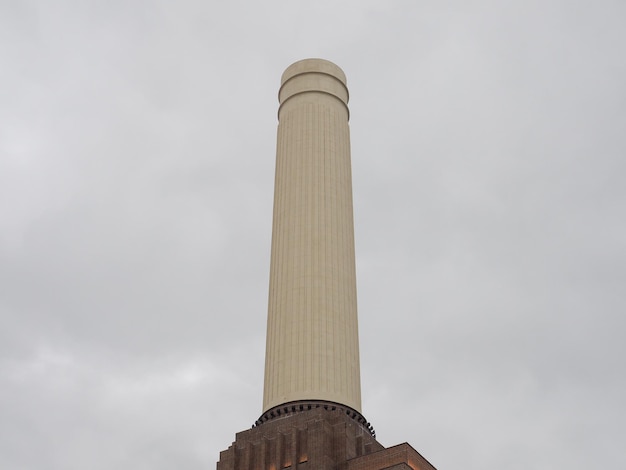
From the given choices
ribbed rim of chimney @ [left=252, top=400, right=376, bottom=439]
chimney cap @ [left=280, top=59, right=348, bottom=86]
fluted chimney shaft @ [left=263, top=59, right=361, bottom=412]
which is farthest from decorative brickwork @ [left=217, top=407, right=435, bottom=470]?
chimney cap @ [left=280, top=59, right=348, bottom=86]

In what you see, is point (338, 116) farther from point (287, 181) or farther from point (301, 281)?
point (301, 281)

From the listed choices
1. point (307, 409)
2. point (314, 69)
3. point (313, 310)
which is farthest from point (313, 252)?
point (314, 69)

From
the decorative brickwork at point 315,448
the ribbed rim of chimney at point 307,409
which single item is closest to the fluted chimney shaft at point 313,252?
the ribbed rim of chimney at point 307,409

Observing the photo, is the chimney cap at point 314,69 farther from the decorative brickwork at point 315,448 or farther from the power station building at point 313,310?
the decorative brickwork at point 315,448

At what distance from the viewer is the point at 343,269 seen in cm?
6944

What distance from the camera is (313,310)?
218ft

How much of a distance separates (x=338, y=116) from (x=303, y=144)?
473 cm

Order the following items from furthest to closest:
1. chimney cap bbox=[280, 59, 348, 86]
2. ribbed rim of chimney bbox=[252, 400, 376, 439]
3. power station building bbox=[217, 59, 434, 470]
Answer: chimney cap bbox=[280, 59, 348, 86], ribbed rim of chimney bbox=[252, 400, 376, 439], power station building bbox=[217, 59, 434, 470]

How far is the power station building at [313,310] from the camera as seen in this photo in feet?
192

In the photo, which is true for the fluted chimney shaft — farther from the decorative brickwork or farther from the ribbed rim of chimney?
the decorative brickwork

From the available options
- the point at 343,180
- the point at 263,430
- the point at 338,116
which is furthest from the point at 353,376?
the point at 338,116

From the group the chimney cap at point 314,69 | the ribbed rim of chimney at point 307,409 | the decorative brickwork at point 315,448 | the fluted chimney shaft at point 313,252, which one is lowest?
the decorative brickwork at point 315,448

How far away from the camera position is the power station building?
192 feet

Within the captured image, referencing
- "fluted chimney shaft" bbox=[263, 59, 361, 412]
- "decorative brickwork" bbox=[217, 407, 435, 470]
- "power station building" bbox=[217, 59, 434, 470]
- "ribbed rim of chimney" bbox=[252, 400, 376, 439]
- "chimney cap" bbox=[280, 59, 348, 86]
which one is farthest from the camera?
"chimney cap" bbox=[280, 59, 348, 86]
